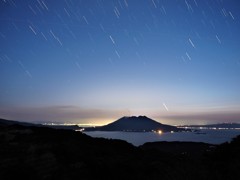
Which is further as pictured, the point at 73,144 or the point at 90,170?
the point at 73,144

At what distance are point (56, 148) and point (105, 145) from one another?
6.45 meters

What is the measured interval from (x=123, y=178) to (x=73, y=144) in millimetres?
10941

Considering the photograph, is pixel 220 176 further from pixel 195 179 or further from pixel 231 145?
pixel 231 145

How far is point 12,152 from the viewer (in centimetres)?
2259

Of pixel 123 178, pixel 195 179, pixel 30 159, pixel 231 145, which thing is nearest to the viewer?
pixel 195 179

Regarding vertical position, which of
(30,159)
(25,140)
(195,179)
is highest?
(25,140)

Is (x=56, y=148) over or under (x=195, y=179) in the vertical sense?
over

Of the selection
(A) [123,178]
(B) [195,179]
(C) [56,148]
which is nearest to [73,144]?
(C) [56,148]

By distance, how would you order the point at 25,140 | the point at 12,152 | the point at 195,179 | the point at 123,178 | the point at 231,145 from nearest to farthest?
the point at 195,179
the point at 123,178
the point at 12,152
the point at 231,145
the point at 25,140

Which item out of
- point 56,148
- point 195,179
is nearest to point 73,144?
point 56,148

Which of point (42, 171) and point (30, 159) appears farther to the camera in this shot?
point (30, 159)

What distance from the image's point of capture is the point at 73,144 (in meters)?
25.7

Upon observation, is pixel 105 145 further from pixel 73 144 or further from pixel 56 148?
pixel 56 148

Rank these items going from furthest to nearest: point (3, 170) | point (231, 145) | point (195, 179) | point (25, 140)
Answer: point (25, 140) < point (231, 145) < point (3, 170) < point (195, 179)
